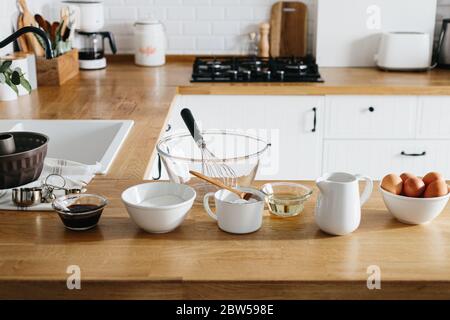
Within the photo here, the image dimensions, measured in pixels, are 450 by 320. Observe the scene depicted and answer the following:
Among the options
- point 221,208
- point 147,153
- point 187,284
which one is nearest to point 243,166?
point 221,208

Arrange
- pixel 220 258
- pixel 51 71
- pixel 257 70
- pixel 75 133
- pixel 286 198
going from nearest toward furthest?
1. pixel 220 258
2. pixel 286 198
3. pixel 75 133
4. pixel 51 71
5. pixel 257 70

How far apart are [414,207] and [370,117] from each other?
1917 millimetres

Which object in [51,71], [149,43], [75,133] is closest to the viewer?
[75,133]

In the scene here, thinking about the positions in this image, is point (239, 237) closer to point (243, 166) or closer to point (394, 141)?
point (243, 166)

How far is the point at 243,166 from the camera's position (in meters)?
1.70

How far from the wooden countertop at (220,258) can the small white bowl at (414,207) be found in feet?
0.07

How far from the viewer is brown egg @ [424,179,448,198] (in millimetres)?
1551

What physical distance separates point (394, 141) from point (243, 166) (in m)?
1.95

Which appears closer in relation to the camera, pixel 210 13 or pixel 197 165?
pixel 197 165

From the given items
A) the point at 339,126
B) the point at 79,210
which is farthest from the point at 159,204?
the point at 339,126

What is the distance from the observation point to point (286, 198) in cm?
164

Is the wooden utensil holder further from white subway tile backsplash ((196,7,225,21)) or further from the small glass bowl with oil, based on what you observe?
the small glass bowl with oil

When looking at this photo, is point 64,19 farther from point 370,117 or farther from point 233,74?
point 370,117

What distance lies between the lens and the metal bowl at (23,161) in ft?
5.50
